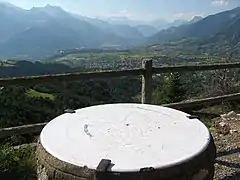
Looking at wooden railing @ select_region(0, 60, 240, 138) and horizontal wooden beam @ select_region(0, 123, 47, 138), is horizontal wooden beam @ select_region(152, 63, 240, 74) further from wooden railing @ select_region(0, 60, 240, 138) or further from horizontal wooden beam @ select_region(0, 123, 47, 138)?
horizontal wooden beam @ select_region(0, 123, 47, 138)

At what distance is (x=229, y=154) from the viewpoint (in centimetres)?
483

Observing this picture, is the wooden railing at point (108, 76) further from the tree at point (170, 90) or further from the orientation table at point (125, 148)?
the tree at point (170, 90)

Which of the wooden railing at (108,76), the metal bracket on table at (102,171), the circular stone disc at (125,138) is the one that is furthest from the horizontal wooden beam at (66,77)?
the metal bracket on table at (102,171)

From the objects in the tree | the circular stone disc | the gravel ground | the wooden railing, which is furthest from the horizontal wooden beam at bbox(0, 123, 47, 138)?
the tree

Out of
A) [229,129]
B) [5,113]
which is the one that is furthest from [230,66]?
[5,113]

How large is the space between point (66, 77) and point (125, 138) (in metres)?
2.43

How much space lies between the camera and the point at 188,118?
288 centimetres

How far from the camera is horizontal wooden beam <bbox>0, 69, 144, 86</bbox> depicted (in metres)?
4.30

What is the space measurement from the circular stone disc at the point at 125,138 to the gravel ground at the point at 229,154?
1659 mm

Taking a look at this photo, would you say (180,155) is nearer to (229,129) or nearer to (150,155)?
(150,155)

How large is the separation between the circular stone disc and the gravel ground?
65.3 inches

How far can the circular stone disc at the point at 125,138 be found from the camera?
2118 mm

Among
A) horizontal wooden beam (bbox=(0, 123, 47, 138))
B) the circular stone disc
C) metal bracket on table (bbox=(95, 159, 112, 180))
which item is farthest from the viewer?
horizontal wooden beam (bbox=(0, 123, 47, 138))

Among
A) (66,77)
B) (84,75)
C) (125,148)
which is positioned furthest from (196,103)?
(125,148)
